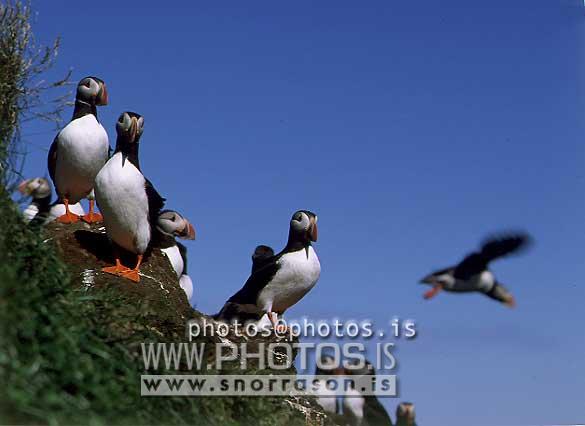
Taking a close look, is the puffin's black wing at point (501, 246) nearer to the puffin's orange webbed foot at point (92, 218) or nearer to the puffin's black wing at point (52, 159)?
the puffin's orange webbed foot at point (92, 218)

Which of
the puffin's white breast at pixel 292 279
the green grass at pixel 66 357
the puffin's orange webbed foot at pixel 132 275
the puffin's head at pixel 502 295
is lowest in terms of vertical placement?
the green grass at pixel 66 357

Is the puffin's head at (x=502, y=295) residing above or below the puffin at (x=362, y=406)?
above

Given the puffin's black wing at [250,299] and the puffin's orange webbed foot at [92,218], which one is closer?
the puffin's black wing at [250,299]

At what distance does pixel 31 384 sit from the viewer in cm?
446

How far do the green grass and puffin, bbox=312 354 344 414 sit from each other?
0.52 m

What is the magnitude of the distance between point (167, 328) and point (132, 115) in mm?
2492

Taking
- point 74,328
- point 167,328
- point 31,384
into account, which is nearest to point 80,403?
point 31,384

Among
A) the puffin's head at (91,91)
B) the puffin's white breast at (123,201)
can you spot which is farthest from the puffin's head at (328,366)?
the puffin's head at (91,91)

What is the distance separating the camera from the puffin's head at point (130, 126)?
8708mm

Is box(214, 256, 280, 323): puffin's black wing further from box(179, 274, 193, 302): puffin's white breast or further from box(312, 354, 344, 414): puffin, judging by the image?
box(312, 354, 344, 414): puffin

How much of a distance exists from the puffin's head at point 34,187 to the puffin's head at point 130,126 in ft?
6.55

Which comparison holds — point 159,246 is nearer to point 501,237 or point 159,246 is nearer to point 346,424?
point 346,424

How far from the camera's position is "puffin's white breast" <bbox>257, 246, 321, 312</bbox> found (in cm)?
942

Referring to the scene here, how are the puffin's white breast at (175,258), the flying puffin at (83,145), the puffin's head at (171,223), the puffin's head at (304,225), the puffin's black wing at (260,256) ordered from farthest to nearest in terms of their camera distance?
1. the puffin's white breast at (175,258)
2. the puffin's black wing at (260,256)
3. the flying puffin at (83,145)
4. the puffin's head at (304,225)
5. the puffin's head at (171,223)
